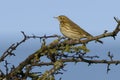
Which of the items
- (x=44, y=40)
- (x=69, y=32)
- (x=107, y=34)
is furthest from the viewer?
(x=69, y=32)

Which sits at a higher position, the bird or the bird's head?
the bird's head

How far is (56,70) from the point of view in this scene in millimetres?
5316

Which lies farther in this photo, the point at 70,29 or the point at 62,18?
the point at 62,18

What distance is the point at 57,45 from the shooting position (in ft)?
18.5

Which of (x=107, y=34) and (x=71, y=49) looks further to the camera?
(x=71, y=49)

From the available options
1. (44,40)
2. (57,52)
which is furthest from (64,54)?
(44,40)

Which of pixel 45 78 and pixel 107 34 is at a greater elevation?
pixel 107 34

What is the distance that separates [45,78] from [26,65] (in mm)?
341

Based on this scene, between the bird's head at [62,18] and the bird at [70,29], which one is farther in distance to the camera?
the bird's head at [62,18]

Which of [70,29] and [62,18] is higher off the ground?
[62,18]

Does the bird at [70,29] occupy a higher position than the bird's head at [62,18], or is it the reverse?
the bird's head at [62,18]

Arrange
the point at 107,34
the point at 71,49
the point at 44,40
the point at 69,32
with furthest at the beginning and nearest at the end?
the point at 69,32, the point at 44,40, the point at 71,49, the point at 107,34

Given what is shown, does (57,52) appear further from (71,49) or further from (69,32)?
(69,32)

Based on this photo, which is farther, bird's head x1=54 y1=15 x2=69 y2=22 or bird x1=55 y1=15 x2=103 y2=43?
bird's head x1=54 y1=15 x2=69 y2=22
